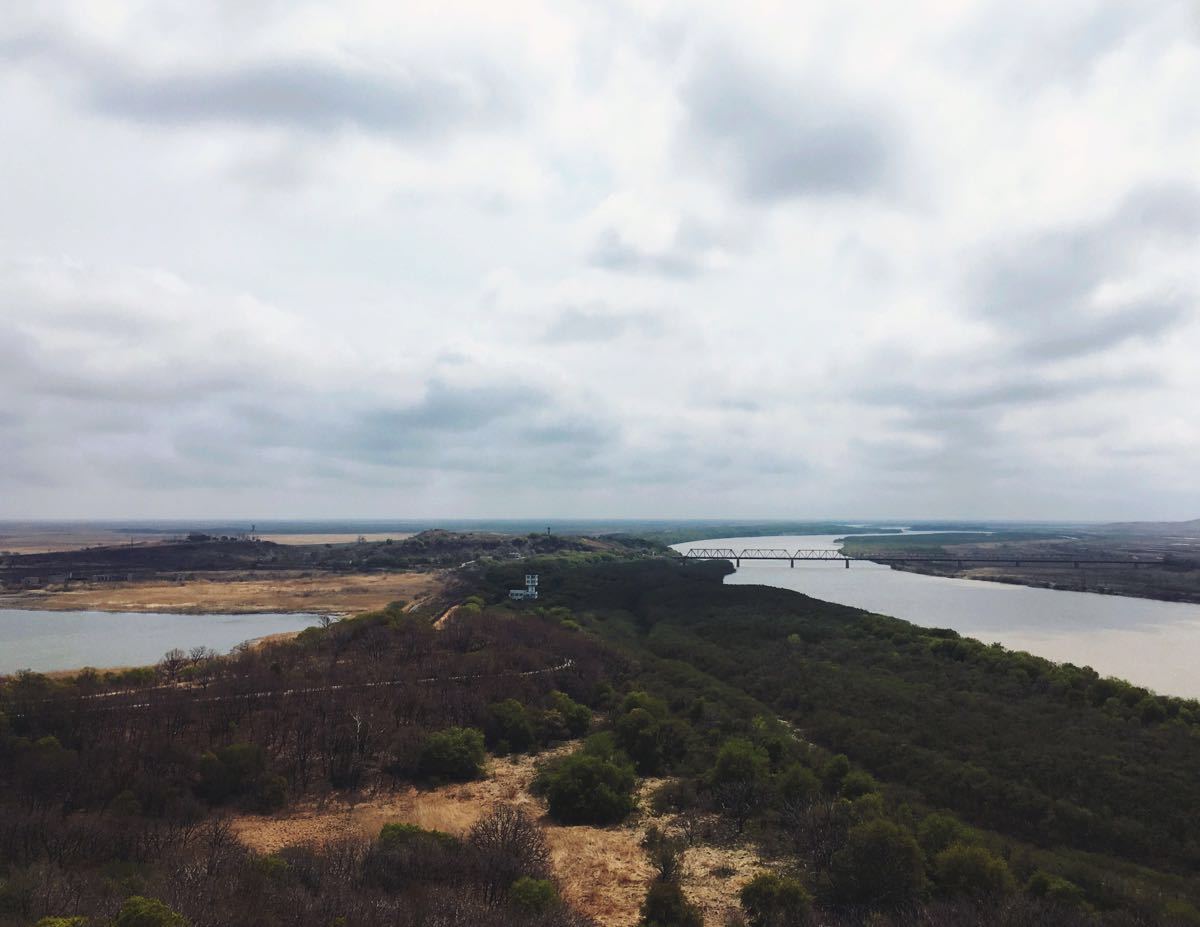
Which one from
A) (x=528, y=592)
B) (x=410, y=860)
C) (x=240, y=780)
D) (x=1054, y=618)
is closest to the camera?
(x=410, y=860)

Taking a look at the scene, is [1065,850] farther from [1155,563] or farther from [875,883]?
[1155,563]

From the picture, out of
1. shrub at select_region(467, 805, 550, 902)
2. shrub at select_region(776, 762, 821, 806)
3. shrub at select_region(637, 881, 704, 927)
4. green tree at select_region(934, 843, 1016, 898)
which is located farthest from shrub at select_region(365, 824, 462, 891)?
green tree at select_region(934, 843, 1016, 898)

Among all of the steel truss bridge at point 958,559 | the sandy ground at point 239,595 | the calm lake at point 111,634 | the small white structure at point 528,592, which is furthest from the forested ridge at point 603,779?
the steel truss bridge at point 958,559

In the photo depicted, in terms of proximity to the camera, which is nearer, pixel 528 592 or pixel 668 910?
pixel 668 910

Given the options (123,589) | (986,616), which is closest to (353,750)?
(986,616)

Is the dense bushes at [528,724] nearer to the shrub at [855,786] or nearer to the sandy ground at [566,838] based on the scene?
the sandy ground at [566,838]

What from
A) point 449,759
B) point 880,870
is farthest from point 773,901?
point 449,759

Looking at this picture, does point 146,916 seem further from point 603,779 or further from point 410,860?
point 603,779
